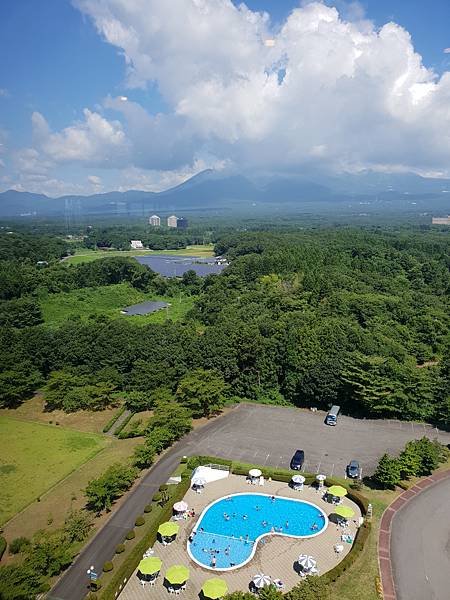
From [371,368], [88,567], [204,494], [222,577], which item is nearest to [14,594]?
[88,567]

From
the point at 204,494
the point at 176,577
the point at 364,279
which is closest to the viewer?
the point at 176,577

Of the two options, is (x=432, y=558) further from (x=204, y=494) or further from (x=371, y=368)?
(x=371, y=368)

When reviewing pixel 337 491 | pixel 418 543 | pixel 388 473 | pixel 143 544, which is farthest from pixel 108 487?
pixel 418 543

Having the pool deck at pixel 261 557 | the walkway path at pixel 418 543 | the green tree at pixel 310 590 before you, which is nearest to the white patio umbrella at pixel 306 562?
the pool deck at pixel 261 557

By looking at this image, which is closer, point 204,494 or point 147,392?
point 204,494

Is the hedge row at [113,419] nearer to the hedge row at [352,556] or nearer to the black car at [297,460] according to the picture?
the black car at [297,460]

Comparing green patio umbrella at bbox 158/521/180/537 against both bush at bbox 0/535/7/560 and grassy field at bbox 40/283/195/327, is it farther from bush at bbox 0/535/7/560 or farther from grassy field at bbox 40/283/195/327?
grassy field at bbox 40/283/195/327

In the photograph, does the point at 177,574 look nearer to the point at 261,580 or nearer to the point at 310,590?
the point at 261,580
